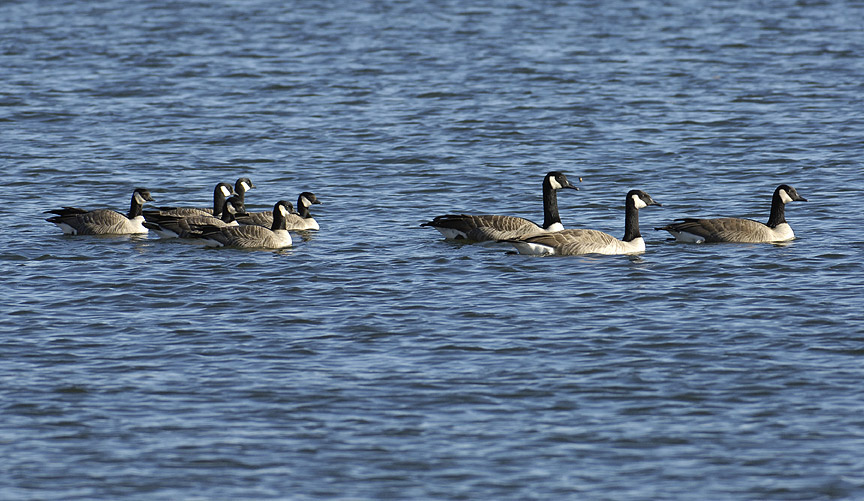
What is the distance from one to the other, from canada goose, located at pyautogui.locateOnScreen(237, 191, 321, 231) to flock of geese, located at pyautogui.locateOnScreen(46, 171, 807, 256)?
2cm

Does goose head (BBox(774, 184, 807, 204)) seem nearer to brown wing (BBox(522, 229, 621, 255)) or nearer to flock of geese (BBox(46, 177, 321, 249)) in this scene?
brown wing (BBox(522, 229, 621, 255))

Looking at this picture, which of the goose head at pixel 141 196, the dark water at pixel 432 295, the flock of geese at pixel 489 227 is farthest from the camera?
the goose head at pixel 141 196

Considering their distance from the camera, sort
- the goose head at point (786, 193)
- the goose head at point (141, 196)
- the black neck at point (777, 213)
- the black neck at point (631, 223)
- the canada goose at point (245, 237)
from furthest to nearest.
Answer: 1. the goose head at point (141, 196)
2. the goose head at point (786, 193)
3. the black neck at point (777, 213)
4. the canada goose at point (245, 237)
5. the black neck at point (631, 223)

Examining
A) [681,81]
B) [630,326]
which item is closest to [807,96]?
[681,81]

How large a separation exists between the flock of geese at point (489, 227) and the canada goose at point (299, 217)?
0.06 ft

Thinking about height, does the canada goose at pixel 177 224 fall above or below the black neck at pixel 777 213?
above

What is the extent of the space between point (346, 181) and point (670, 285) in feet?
37.0

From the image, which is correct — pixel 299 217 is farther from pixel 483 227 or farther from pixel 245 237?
pixel 483 227

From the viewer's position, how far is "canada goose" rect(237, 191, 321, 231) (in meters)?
24.6

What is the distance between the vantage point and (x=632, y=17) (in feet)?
177

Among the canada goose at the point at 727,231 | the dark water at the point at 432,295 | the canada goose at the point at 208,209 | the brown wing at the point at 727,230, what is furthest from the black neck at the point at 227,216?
the brown wing at the point at 727,230

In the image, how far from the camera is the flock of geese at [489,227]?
22078 millimetres

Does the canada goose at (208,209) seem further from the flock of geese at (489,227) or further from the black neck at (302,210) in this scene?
the black neck at (302,210)

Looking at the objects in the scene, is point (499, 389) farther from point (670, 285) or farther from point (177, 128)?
point (177, 128)
